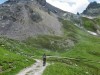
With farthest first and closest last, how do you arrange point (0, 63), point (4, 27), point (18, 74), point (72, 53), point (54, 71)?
point (4, 27), point (72, 53), point (54, 71), point (0, 63), point (18, 74)

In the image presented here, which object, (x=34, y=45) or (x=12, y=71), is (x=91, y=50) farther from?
(x=12, y=71)

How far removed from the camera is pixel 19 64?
Answer: 240 ft

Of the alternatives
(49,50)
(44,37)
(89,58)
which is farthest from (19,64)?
(44,37)

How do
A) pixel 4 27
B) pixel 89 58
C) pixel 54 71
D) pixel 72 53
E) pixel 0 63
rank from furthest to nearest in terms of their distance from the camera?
pixel 4 27
pixel 72 53
pixel 89 58
pixel 54 71
pixel 0 63

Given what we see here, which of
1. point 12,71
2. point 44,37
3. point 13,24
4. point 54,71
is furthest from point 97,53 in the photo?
point 12,71

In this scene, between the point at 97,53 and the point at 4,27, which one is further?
the point at 4,27

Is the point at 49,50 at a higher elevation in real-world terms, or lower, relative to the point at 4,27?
lower

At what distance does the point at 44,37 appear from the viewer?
198m

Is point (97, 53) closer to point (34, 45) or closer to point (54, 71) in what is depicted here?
point (34, 45)

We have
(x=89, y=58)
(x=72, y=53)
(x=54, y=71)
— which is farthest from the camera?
(x=72, y=53)

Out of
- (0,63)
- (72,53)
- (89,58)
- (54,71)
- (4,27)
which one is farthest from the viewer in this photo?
(4,27)

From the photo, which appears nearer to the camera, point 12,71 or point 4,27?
point 12,71

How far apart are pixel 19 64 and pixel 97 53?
115 metres

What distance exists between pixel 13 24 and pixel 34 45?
83.4ft
